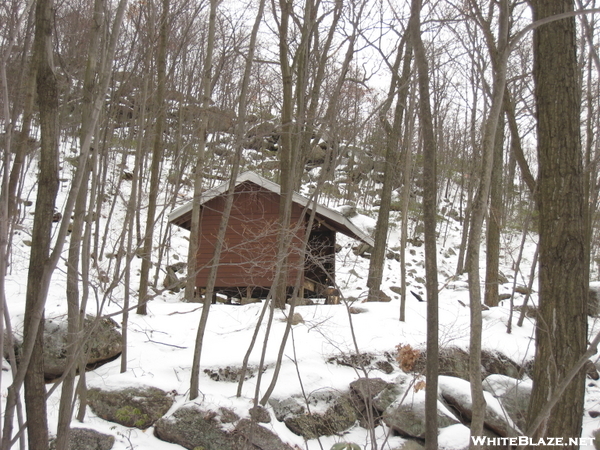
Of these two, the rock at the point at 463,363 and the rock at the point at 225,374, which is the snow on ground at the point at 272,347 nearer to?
the rock at the point at 225,374

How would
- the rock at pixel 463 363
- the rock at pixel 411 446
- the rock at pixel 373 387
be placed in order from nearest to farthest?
the rock at pixel 411 446 → the rock at pixel 373 387 → the rock at pixel 463 363

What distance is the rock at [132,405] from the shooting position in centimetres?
609

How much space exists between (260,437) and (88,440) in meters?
2.07

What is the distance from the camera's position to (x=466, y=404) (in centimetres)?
715

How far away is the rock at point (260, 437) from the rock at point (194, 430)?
0.16 metres

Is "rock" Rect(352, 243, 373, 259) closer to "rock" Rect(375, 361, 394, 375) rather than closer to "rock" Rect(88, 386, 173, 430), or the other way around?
"rock" Rect(375, 361, 394, 375)

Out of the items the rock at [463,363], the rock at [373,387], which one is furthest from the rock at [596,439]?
the rock at [373,387]

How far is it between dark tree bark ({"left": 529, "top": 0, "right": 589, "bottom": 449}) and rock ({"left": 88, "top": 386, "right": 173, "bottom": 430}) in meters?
4.60

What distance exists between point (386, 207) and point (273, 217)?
3050 millimetres

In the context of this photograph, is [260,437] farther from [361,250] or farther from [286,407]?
[361,250]

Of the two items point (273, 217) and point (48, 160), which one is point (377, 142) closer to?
point (273, 217)

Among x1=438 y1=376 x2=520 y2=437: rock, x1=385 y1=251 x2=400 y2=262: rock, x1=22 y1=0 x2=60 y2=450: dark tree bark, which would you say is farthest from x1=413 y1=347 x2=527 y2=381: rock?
x1=385 y1=251 x2=400 y2=262: rock

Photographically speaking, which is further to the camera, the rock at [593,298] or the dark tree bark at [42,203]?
the rock at [593,298]

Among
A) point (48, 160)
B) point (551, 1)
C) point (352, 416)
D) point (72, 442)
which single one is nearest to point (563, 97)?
point (551, 1)
